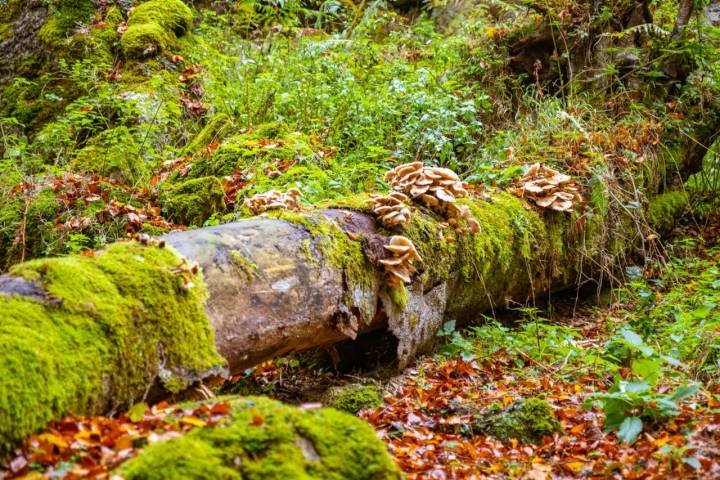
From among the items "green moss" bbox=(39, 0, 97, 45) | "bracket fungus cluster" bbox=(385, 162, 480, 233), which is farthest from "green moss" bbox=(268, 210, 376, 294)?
"green moss" bbox=(39, 0, 97, 45)

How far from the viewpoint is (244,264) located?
3.68 m

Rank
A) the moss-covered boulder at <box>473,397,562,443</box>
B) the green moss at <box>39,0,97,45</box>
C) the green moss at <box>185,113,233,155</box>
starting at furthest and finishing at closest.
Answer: the green moss at <box>39,0,97,45</box>
the green moss at <box>185,113,233,155</box>
the moss-covered boulder at <box>473,397,562,443</box>

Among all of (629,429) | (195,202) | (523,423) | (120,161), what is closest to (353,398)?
(523,423)

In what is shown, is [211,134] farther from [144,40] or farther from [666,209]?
[666,209]

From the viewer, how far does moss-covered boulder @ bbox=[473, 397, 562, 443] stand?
12.2ft

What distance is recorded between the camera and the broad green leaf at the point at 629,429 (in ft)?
10.6

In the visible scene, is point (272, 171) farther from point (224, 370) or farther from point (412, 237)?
point (224, 370)

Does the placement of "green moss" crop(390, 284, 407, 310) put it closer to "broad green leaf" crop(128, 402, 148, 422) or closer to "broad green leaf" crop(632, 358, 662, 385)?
"broad green leaf" crop(632, 358, 662, 385)

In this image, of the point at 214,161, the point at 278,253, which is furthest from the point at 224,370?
the point at 214,161

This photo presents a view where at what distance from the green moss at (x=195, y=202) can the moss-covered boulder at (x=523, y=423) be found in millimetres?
3688

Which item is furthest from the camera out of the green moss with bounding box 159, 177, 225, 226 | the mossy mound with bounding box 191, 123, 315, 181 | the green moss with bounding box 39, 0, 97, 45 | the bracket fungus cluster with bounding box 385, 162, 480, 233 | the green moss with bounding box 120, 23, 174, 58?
the green moss with bounding box 39, 0, 97, 45

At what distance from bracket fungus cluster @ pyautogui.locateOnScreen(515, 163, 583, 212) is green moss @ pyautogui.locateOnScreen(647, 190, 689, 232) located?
166 cm

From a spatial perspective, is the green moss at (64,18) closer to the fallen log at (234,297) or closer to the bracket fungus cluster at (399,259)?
the fallen log at (234,297)

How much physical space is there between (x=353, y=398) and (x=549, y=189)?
3.21m
